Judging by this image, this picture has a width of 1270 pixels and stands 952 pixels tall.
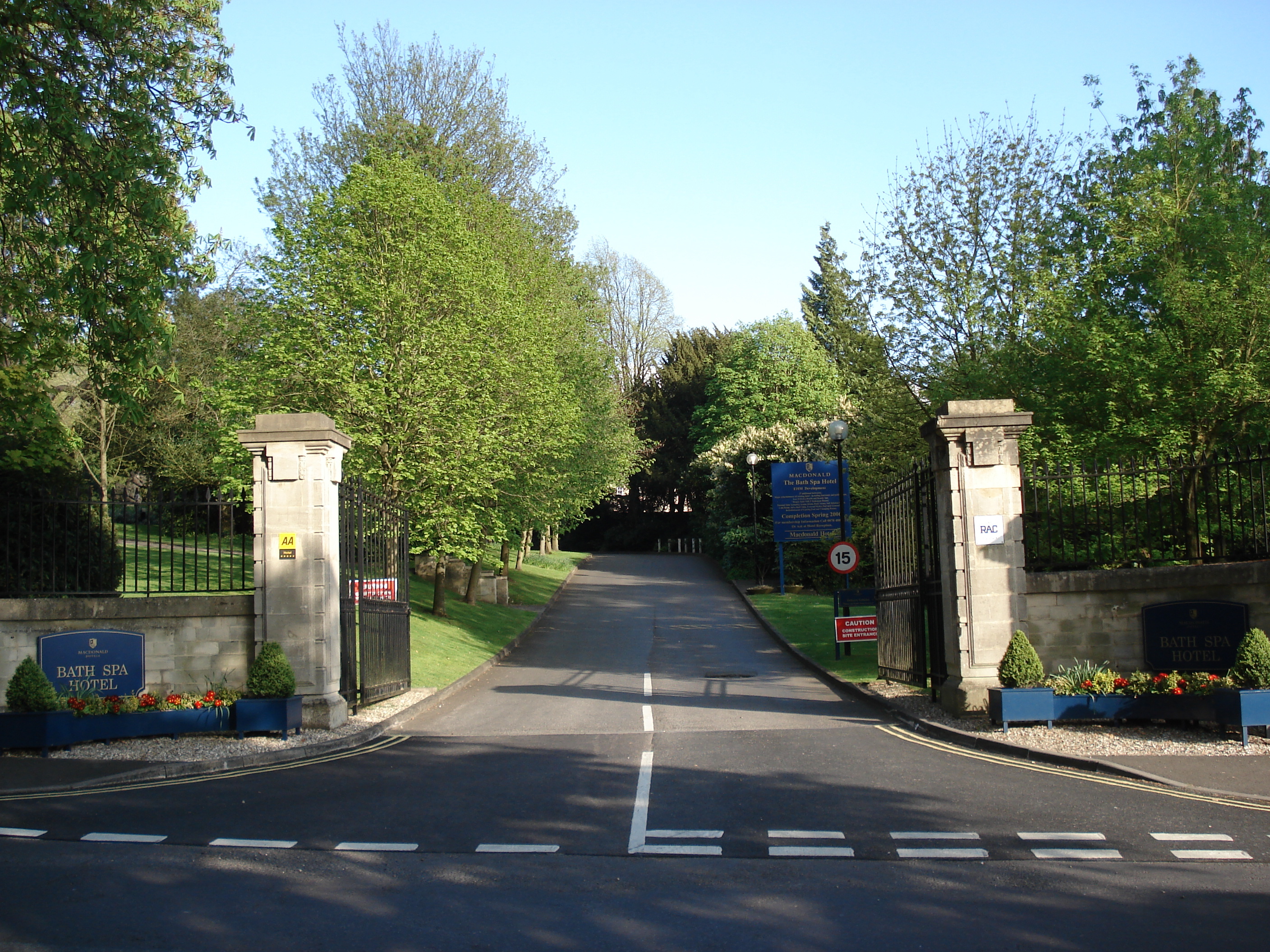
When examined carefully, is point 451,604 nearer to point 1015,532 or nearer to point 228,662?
point 228,662

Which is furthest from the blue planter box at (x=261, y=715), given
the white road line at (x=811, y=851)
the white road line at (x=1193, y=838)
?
the white road line at (x=1193, y=838)

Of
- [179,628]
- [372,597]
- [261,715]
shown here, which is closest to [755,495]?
[372,597]

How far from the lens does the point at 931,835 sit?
7.04 metres

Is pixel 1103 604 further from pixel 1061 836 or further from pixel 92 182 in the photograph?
pixel 92 182

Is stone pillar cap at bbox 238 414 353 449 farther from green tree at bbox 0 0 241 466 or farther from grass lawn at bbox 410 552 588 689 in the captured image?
grass lawn at bbox 410 552 588 689

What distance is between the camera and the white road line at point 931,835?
698 centimetres

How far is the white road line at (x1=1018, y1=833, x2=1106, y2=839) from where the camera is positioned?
6.90 meters

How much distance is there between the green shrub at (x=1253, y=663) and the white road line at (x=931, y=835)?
16.2 feet

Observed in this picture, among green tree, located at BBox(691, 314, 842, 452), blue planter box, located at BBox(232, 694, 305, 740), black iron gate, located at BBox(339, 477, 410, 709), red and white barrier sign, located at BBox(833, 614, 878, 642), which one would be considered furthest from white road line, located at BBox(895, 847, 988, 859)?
green tree, located at BBox(691, 314, 842, 452)

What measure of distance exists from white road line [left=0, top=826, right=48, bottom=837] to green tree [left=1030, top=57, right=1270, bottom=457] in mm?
14549

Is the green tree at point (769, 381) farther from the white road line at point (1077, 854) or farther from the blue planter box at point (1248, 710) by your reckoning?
the white road line at point (1077, 854)

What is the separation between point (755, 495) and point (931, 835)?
3268cm

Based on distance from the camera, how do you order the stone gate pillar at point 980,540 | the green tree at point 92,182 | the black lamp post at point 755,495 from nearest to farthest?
the green tree at point 92,182 < the stone gate pillar at point 980,540 < the black lamp post at point 755,495

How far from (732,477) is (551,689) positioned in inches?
1041
